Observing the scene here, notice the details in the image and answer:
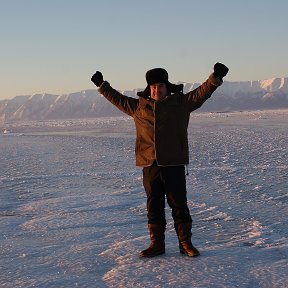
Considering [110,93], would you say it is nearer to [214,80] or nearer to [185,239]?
[214,80]

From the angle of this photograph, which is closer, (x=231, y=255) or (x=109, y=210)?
(x=231, y=255)

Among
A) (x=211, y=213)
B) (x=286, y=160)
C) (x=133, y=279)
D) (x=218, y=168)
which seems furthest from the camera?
(x=286, y=160)

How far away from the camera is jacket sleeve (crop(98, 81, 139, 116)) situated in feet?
11.0

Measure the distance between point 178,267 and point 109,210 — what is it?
80.5 inches

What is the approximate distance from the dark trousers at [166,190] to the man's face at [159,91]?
507 mm

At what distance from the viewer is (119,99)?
3.42m

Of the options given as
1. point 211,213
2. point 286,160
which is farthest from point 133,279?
point 286,160

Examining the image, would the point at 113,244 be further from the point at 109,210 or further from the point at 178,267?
the point at 109,210

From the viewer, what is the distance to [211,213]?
451 centimetres

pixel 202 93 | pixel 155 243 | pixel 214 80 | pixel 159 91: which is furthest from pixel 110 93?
pixel 155 243

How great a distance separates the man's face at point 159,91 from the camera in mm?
3189

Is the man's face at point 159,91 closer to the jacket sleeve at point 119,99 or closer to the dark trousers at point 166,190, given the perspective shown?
the jacket sleeve at point 119,99

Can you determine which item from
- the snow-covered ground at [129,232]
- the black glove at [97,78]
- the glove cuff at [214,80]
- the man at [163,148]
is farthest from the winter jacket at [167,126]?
the snow-covered ground at [129,232]

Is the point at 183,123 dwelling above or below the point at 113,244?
above
